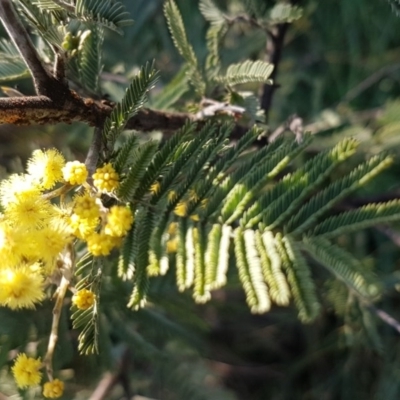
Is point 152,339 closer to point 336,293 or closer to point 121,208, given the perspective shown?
point 336,293

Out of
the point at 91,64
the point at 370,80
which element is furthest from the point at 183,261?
the point at 370,80

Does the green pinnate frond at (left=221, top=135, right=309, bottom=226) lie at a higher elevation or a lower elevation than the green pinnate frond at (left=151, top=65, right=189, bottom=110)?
higher

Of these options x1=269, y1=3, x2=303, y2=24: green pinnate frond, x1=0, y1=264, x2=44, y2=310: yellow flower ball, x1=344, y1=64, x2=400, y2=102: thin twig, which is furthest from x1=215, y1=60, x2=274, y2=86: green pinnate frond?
x1=344, y1=64, x2=400, y2=102: thin twig

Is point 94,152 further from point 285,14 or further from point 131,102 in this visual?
point 285,14

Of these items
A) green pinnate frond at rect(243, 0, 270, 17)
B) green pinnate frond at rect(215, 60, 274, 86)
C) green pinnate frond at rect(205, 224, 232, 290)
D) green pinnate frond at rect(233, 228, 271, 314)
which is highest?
green pinnate frond at rect(243, 0, 270, 17)

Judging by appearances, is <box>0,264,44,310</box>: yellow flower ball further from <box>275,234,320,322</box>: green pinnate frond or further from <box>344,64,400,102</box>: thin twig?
<box>344,64,400,102</box>: thin twig

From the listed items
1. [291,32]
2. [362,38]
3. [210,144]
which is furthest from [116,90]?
[362,38]

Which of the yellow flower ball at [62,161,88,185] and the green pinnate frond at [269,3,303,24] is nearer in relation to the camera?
the yellow flower ball at [62,161,88,185]
